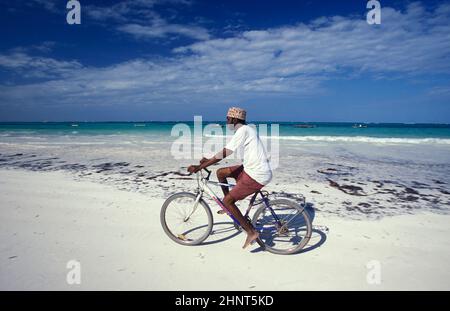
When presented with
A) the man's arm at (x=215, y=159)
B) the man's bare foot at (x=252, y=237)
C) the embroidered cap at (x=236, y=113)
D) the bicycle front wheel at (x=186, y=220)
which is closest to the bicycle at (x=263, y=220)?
the bicycle front wheel at (x=186, y=220)

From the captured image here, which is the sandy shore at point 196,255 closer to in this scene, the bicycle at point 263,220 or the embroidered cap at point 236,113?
the bicycle at point 263,220

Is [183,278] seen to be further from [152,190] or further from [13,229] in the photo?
[152,190]

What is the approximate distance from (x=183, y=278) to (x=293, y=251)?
5.88 ft

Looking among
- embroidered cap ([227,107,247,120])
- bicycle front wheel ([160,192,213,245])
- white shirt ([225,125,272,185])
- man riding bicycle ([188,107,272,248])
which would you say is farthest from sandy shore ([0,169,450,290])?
embroidered cap ([227,107,247,120])

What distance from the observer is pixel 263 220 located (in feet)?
14.5

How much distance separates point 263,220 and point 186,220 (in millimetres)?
1333

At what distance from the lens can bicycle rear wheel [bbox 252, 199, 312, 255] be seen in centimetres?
398

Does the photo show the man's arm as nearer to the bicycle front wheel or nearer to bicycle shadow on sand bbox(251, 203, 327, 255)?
the bicycle front wheel

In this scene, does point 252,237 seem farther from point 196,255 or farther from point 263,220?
point 196,255

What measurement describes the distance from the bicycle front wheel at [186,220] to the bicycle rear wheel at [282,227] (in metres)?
0.89

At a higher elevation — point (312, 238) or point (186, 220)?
point (186, 220)

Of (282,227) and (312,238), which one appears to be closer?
(282,227)

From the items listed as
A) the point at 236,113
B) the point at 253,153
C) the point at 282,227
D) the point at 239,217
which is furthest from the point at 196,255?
the point at 236,113
